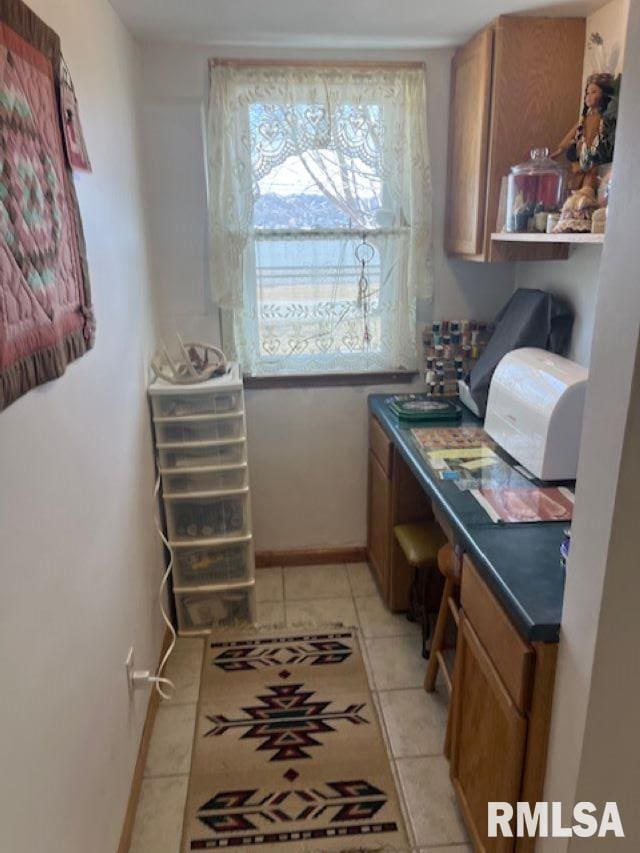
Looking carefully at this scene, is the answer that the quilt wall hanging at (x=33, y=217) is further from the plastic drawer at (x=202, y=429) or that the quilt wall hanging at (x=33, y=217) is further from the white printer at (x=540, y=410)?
the white printer at (x=540, y=410)

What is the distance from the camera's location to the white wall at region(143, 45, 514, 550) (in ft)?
7.96

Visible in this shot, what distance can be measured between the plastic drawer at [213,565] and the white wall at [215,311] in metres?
0.44

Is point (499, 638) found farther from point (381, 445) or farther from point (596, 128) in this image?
point (596, 128)

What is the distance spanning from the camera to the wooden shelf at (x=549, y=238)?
5.32 ft

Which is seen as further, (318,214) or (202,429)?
(318,214)

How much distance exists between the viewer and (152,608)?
2.21 meters

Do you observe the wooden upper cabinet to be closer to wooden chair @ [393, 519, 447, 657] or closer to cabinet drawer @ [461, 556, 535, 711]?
wooden chair @ [393, 519, 447, 657]

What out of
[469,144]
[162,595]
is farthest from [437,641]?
[469,144]

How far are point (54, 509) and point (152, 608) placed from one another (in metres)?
1.09

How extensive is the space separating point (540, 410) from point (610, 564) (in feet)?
2.97

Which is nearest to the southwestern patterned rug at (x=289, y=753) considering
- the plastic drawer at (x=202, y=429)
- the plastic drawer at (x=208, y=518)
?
the plastic drawer at (x=208, y=518)

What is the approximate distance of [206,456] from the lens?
2.42 meters

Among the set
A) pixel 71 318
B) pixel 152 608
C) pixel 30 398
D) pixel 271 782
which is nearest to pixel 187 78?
pixel 71 318

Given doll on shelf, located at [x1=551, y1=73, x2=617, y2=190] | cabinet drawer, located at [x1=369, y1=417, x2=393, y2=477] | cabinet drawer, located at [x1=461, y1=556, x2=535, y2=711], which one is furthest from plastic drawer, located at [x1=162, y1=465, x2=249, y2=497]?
doll on shelf, located at [x1=551, y1=73, x2=617, y2=190]
